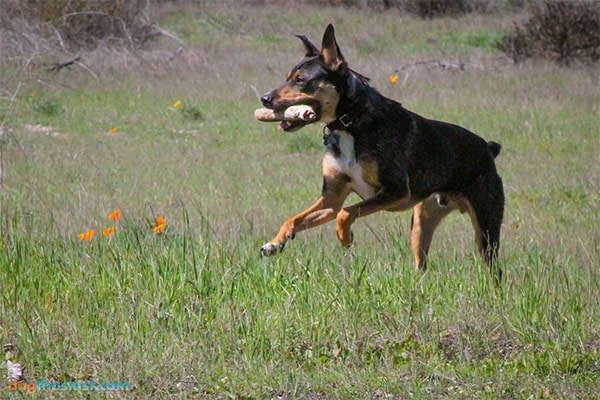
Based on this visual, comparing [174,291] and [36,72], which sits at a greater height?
[174,291]

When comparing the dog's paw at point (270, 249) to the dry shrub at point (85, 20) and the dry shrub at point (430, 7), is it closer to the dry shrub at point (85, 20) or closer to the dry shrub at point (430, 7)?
the dry shrub at point (85, 20)

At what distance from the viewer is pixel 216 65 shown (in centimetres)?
1970

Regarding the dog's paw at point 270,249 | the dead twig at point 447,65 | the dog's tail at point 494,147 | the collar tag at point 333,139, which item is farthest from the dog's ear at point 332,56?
the dead twig at point 447,65

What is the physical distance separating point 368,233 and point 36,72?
1096 cm

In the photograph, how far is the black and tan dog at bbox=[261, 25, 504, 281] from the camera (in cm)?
→ 676

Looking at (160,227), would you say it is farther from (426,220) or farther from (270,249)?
(426,220)

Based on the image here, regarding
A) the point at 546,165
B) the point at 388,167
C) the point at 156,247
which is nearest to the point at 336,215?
the point at 388,167

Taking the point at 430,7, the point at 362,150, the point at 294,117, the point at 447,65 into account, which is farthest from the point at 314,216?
the point at 430,7

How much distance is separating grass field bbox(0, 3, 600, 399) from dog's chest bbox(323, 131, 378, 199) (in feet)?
1.39

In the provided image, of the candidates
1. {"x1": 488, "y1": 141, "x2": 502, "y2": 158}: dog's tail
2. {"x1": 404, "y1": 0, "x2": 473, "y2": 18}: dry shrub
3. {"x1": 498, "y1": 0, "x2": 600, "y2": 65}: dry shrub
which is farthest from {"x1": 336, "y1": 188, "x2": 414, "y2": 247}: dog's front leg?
{"x1": 404, "y1": 0, "x2": 473, "y2": 18}: dry shrub

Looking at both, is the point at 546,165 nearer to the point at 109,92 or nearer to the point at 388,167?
the point at 388,167

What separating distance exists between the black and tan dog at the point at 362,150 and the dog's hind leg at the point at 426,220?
2 cm

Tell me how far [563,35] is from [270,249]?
1506 centimetres

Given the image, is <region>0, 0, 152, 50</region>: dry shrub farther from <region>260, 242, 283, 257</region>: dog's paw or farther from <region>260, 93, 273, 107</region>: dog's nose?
<region>260, 242, 283, 257</region>: dog's paw
